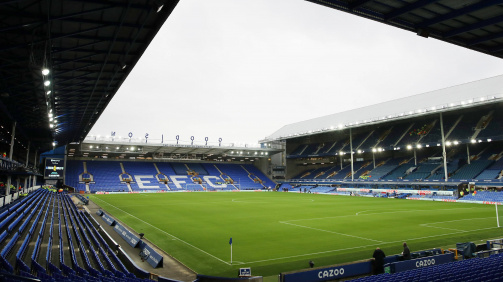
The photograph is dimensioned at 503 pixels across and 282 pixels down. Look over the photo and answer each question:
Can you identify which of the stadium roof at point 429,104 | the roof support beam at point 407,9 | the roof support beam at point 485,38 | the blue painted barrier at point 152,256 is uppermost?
the stadium roof at point 429,104

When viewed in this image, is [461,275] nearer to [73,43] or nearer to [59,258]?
[59,258]

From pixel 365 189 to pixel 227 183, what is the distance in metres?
34.0

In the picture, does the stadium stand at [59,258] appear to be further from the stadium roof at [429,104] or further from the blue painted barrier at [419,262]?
the stadium roof at [429,104]

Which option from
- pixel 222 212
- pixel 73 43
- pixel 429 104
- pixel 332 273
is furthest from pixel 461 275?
pixel 429 104

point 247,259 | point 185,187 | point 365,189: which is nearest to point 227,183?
point 185,187

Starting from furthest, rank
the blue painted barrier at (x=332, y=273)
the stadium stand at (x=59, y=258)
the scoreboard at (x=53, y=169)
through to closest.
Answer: the scoreboard at (x=53, y=169), the blue painted barrier at (x=332, y=273), the stadium stand at (x=59, y=258)

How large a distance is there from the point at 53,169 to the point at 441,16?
6340 centimetres

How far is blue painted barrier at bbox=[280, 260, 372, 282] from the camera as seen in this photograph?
10379 mm

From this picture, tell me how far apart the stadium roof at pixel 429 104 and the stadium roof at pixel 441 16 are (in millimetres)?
39925

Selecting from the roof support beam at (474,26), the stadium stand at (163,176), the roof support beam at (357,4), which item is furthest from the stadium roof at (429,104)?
the roof support beam at (357,4)

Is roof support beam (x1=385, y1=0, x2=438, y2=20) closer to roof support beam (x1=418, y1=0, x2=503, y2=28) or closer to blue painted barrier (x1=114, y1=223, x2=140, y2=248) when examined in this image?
roof support beam (x1=418, y1=0, x2=503, y2=28)

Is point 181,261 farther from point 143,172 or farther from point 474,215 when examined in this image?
point 143,172

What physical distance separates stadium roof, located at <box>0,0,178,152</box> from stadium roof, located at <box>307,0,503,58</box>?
20.3ft

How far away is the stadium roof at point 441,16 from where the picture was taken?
29.0ft
